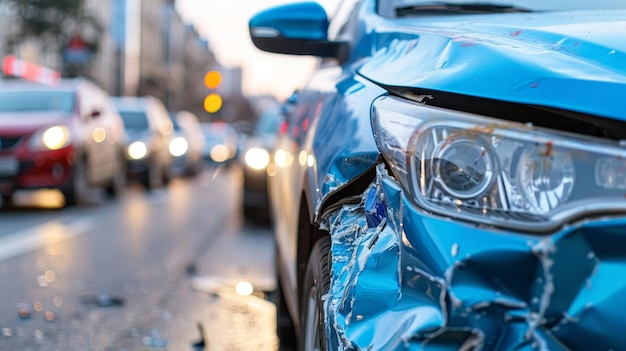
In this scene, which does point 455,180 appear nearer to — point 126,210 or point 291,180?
point 291,180

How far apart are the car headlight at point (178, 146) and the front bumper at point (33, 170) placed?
953cm

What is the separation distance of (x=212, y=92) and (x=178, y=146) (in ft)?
9.72

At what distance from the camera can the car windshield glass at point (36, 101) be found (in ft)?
37.6

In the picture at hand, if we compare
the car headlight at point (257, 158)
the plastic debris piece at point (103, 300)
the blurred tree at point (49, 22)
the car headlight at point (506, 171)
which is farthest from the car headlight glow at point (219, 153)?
the car headlight at point (506, 171)

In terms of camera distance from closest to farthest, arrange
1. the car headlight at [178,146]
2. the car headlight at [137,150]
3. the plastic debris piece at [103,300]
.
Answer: the plastic debris piece at [103,300]
the car headlight at [137,150]
the car headlight at [178,146]

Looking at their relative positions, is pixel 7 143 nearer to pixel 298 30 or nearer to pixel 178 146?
pixel 298 30

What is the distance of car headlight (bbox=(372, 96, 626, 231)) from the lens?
1.75 m

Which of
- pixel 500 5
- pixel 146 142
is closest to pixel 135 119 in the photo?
pixel 146 142

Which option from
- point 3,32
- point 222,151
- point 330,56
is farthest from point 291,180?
point 3,32

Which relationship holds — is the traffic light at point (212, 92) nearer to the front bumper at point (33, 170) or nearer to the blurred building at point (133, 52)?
the blurred building at point (133, 52)

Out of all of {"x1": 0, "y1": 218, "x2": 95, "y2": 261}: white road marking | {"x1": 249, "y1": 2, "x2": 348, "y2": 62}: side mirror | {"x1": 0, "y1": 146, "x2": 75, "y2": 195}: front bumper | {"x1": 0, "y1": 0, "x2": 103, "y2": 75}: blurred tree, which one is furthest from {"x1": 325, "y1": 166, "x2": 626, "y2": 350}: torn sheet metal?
{"x1": 0, "y1": 0, "x2": 103, "y2": 75}: blurred tree

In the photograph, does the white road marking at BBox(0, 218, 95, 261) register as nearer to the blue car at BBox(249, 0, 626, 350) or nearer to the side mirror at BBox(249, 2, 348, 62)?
the side mirror at BBox(249, 2, 348, 62)

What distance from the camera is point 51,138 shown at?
428 inches

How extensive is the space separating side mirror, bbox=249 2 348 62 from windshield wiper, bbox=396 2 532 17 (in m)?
0.28
